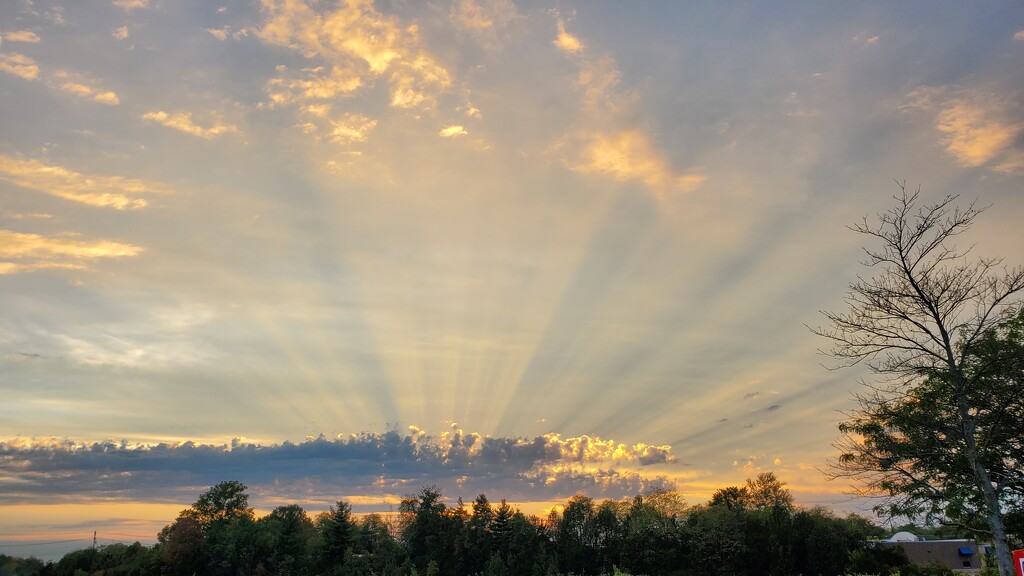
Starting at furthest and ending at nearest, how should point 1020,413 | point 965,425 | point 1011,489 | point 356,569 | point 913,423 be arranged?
point 356,569 → point 1011,489 → point 1020,413 → point 913,423 → point 965,425

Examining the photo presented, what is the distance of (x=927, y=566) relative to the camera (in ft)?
142

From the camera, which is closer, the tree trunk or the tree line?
the tree trunk

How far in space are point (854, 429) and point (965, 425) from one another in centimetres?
579

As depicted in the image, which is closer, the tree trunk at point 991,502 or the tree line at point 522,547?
the tree trunk at point 991,502

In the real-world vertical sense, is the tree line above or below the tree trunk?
below

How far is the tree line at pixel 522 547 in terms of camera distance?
189 feet

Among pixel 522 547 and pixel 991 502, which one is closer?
pixel 991 502

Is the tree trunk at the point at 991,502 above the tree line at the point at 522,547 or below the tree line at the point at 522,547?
above

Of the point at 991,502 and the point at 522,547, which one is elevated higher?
the point at 991,502

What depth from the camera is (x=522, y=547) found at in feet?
229

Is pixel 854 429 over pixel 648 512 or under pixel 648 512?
over

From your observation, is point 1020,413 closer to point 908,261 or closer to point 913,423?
point 913,423

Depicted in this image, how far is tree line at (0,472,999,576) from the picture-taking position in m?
57.5

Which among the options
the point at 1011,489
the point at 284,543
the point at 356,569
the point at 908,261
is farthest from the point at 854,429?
the point at 284,543
